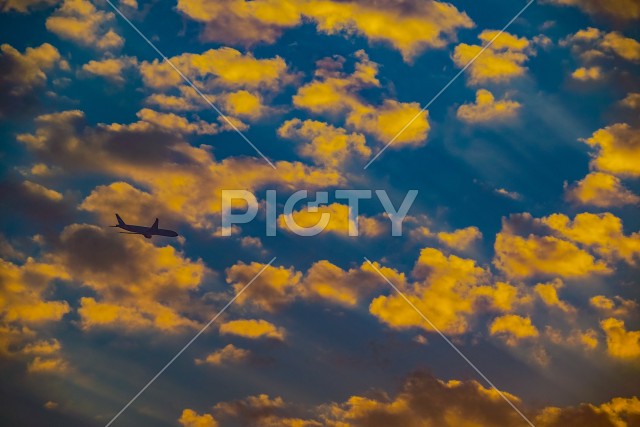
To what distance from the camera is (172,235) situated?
A: 199 metres

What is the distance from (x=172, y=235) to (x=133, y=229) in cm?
1093

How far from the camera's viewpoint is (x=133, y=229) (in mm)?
192625
